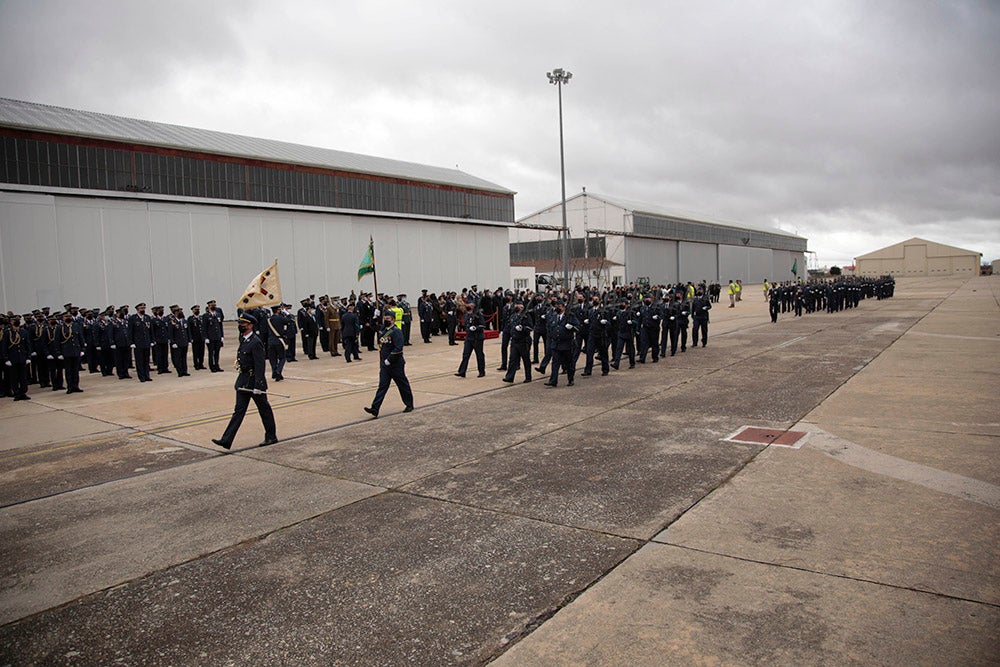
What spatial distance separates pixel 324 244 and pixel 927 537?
36841mm

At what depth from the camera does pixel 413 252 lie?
4344 cm

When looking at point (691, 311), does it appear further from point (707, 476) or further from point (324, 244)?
A: point (324, 244)

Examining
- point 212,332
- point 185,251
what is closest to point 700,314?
point 212,332

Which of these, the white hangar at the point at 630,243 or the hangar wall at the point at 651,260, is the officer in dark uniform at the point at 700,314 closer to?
the white hangar at the point at 630,243

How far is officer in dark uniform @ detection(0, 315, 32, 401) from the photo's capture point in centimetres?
1359

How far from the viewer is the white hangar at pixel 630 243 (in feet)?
210

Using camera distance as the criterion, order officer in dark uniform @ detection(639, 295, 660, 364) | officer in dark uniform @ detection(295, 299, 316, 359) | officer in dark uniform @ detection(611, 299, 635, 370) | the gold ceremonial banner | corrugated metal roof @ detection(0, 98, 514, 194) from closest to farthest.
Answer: the gold ceremonial banner → officer in dark uniform @ detection(611, 299, 635, 370) → officer in dark uniform @ detection(639, 295, 660, 364) → officer in dark uniform @ detection(295, 299, 316, 359) → corrugated metal roof @ detection(0, 98, 514, 194)

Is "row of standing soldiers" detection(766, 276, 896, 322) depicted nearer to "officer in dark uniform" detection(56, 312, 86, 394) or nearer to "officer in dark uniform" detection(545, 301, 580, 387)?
"officer in dark uniform" detection(545, 301, 580, 387)

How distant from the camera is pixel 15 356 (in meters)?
13.7

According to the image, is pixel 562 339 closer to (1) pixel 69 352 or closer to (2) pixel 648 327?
(2) pixel 648 327

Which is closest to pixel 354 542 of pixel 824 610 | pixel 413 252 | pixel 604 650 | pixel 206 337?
pixel 604 650

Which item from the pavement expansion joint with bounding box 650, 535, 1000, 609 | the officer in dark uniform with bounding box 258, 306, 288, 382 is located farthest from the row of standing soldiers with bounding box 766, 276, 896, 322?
the pavement expansion joint with bounding box 650, 535, 1000, 609

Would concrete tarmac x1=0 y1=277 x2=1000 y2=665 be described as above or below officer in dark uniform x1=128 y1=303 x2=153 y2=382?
below

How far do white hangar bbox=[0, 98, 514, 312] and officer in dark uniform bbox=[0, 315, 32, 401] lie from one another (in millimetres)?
16054
